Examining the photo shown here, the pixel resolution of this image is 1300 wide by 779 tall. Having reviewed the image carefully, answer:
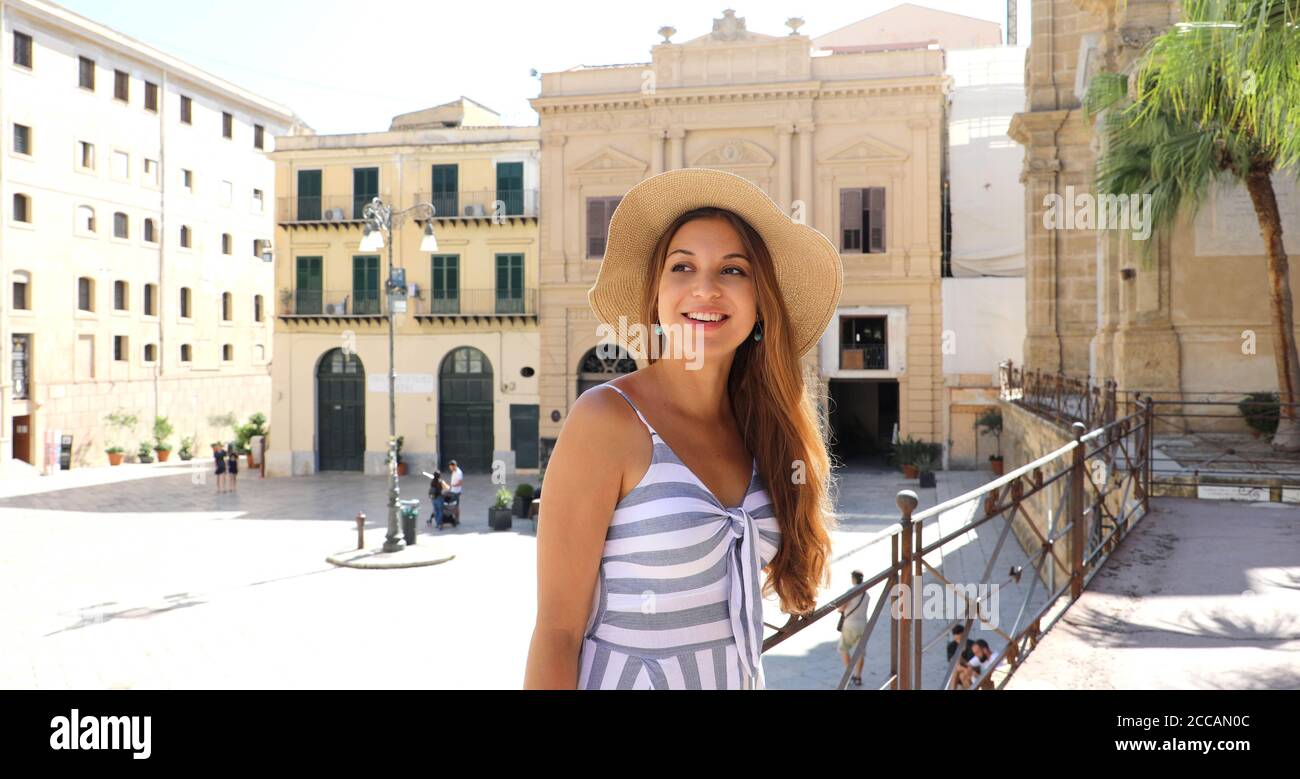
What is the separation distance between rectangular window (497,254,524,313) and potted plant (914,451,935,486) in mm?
13008

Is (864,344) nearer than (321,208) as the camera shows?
Yes

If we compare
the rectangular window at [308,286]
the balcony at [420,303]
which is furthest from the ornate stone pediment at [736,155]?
the rectangular window at [308,286]

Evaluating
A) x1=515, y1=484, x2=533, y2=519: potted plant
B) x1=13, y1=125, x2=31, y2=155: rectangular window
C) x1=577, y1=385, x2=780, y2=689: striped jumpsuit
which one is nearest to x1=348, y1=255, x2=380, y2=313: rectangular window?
x1=13, y1=125, x2=31, y2=155: rectangular window

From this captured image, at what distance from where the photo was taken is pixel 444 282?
109 ft

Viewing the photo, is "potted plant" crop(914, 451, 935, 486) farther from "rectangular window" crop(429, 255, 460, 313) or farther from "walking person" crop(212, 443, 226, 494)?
"walking person" crop(212, 443, 226, 494)

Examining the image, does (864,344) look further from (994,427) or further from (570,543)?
(570,543)

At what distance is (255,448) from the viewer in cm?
3475

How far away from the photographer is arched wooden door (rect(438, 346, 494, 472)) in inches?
1298

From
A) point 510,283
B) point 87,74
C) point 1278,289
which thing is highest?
point 87,74

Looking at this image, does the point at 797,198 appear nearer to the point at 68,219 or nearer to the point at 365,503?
the point at 365,503

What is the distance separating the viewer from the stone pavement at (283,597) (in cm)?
1205

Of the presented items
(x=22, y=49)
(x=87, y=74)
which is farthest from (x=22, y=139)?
(x=87, y=74)

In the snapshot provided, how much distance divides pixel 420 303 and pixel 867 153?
14649mm
